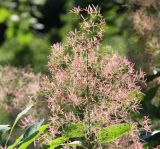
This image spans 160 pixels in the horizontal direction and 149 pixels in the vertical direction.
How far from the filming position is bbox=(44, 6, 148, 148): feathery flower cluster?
5.31 ft

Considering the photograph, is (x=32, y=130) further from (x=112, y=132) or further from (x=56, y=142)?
(x=112, y=132)

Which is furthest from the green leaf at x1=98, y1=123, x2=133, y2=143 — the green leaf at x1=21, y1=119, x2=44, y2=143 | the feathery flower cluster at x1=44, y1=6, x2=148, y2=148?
the green leaf at x1=21, y1=119, x2=44, y2=143

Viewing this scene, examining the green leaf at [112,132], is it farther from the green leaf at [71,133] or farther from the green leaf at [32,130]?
the green leaf at [32,130]

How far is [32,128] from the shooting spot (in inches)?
64.1

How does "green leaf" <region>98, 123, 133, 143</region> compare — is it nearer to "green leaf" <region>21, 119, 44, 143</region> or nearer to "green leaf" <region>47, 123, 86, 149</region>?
"green leaf" <region>47, 123, 86, 149</region>

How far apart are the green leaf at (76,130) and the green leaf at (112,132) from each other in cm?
4

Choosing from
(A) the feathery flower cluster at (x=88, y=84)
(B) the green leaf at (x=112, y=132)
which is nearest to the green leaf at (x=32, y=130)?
(A) the feathery flower cluster at (x=88, y=84)

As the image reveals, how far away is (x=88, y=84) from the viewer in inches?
63.7


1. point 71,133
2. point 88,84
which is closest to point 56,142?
point 71,133

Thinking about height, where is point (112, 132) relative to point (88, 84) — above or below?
below

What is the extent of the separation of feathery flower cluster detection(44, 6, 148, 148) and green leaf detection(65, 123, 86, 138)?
0.06 ft

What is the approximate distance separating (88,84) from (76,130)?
0.39ft

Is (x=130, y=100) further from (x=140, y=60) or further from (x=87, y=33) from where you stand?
(x=140, y=60)

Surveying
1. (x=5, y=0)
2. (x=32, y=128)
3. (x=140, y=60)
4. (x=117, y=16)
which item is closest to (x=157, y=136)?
(x=140, y=60)
